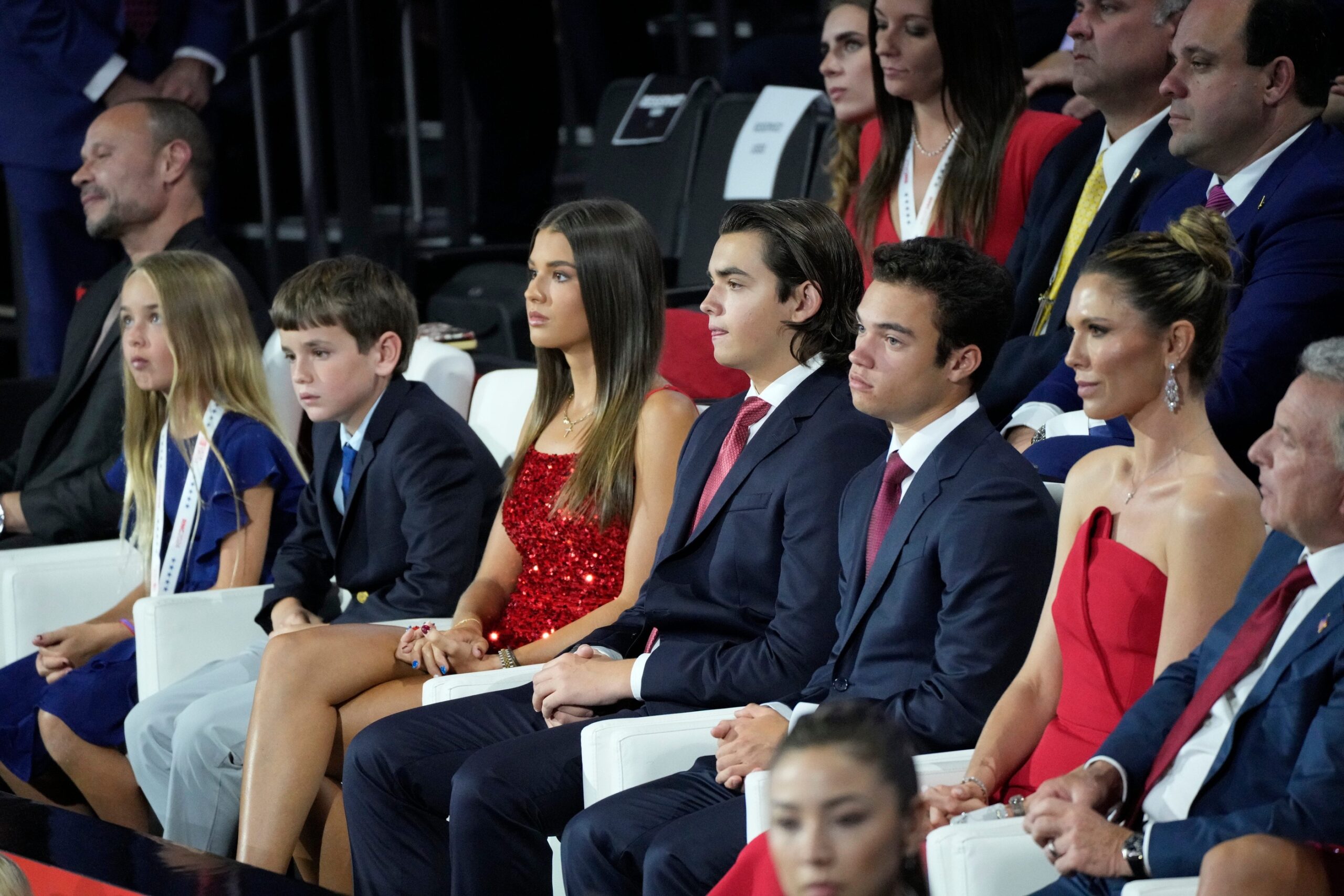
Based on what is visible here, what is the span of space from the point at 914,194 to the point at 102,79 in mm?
2841

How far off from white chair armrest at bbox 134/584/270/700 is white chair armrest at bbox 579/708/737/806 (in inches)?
47.7

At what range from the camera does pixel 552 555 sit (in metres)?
3.12

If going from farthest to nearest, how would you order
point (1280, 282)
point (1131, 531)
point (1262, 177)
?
point (1262, 177), point (1280, 282), point (1131, 531)

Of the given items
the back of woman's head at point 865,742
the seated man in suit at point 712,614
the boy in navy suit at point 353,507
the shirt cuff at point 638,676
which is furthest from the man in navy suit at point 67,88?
the back of woman's head at point 865,742

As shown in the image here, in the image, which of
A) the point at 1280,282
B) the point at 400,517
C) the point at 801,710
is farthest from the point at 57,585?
the point at 1280,282

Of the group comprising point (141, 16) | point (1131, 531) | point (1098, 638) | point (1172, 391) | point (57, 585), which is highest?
point (141, 16)

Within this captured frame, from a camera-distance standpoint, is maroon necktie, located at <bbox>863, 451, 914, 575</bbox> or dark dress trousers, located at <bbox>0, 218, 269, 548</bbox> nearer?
maroon necktie, located at <bbox>863, 451, 914, 575</bbox>

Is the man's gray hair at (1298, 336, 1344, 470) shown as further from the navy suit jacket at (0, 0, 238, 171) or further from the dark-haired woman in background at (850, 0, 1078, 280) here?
the navy suit jacket at (0, 0, 238, 171)

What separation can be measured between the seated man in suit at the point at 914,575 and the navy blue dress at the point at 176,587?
4.73 ft

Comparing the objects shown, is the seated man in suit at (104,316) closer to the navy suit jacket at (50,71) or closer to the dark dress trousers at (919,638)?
the navy suit jacket at (50,71)

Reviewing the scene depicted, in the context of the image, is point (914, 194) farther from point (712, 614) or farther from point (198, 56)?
point (198, 56)

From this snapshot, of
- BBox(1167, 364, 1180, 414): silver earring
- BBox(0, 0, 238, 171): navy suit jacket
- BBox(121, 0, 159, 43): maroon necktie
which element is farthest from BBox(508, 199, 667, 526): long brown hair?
BBox(121, 0, 159, 43): maroon necktie

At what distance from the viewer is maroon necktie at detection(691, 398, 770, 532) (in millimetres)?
2795

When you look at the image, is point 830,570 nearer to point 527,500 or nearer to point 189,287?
point 527,500
